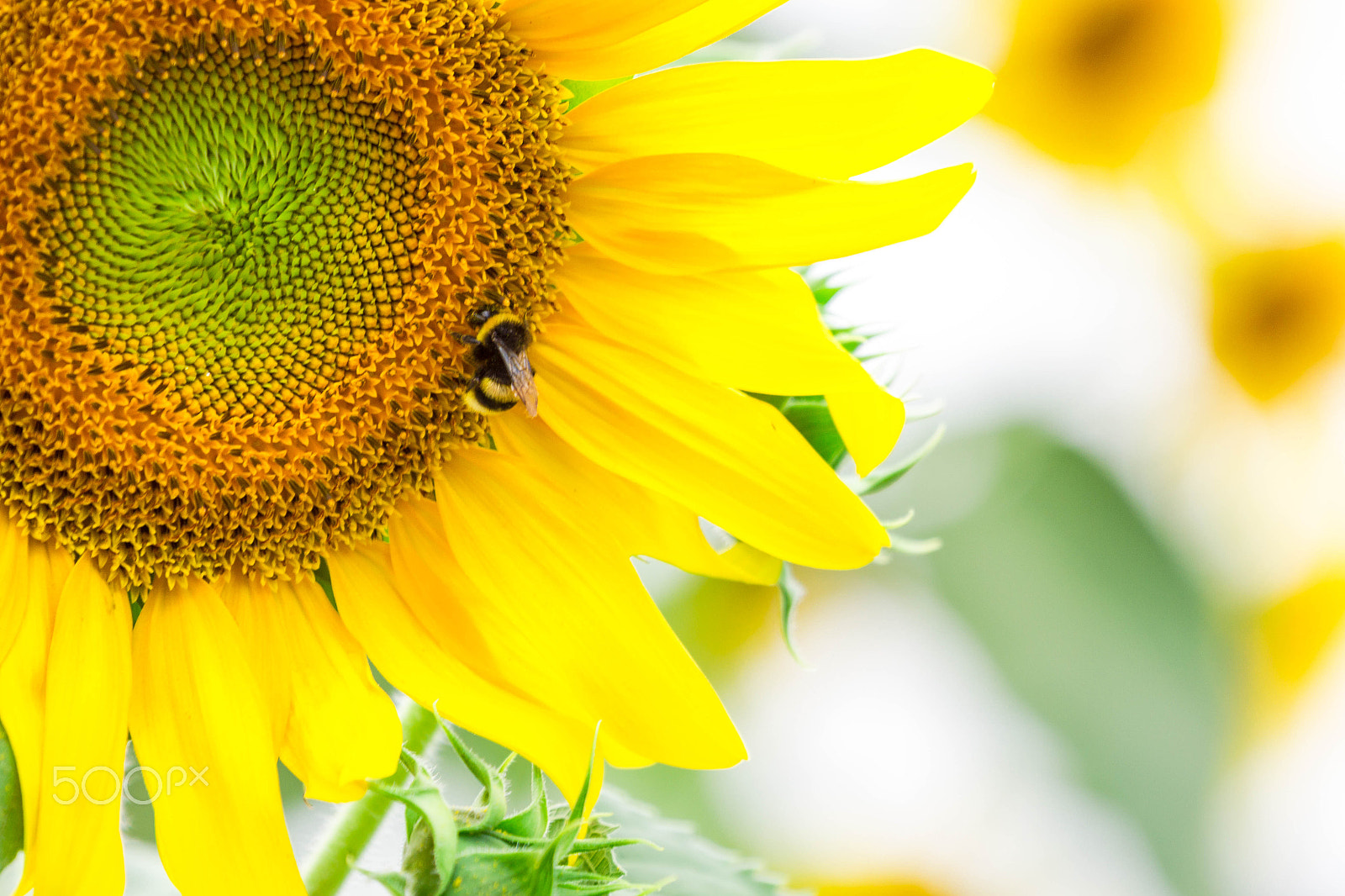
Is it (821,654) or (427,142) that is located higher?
(427,142)

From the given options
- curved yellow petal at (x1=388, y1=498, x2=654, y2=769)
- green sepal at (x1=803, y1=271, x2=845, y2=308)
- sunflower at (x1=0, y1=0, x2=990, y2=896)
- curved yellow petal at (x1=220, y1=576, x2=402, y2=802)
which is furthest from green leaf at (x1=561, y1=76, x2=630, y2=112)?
curved yellow petal at (x1=220, y1=576, x2=402, y2=802)

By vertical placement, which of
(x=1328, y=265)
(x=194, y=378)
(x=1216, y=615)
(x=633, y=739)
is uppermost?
(x=194, y=378)

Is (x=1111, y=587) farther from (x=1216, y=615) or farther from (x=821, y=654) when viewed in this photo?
(x=821, y=654)

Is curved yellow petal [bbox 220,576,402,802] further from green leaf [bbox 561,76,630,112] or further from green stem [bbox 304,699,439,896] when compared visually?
green leaf [bbox 561,76,630,112]

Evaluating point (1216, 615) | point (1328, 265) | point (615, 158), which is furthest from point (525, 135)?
point (1216, 615)

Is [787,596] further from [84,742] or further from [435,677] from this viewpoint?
[84,742]

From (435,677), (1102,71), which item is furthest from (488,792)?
(1102,71)

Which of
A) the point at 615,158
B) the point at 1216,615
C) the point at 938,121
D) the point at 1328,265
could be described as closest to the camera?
the point at 938,121
